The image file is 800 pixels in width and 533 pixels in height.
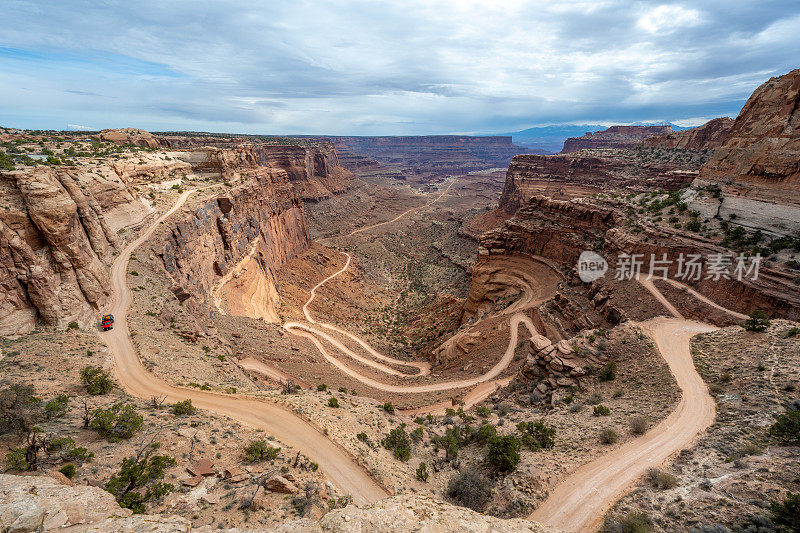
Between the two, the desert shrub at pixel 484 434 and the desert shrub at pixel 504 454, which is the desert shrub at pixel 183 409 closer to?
the desert shrub at pixel 504 454

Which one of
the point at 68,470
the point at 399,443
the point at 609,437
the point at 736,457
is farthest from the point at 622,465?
the point at 68,470

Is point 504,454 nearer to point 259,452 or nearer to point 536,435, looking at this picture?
point 536,435

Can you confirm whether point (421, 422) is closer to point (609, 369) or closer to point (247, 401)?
point (247, 401)

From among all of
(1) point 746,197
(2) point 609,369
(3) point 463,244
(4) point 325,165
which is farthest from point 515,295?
(4) point 325,165

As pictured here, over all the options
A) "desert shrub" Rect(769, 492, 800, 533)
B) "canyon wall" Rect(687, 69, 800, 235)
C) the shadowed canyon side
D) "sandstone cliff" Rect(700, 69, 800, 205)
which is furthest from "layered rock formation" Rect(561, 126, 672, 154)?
"desert shrub" Rect(769, 492, 800, 533)

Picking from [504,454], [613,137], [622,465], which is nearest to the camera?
[622,465]

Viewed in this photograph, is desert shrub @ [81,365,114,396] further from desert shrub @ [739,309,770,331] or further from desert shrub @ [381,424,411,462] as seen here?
desert shrub @ [739,309,770,331]

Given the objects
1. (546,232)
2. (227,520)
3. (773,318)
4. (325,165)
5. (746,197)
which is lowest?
(227,520)

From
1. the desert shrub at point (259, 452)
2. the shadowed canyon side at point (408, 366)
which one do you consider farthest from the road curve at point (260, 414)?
the desert shrub at point (259, 452)
